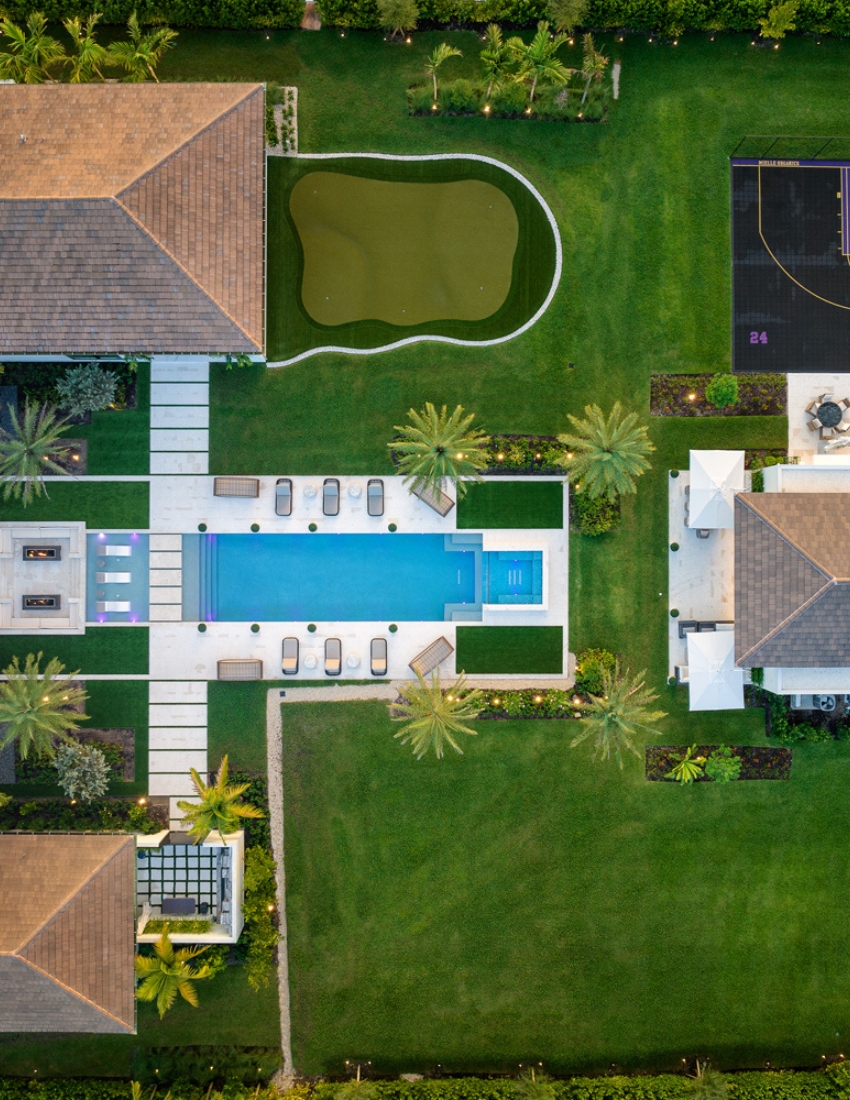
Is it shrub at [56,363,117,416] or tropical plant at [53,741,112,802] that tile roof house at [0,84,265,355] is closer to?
shrub at [56,363,117,416]

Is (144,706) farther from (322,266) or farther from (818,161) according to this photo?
(818,161)

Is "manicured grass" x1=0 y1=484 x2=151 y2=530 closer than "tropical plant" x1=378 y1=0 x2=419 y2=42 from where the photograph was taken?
No

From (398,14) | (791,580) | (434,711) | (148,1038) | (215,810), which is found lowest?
(148,1038)

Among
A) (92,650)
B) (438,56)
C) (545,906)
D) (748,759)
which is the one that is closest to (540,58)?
(438,56)

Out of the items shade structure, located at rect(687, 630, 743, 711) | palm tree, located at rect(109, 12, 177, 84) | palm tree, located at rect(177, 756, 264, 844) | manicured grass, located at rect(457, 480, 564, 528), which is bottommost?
palm tree, located at rect(177, 756, 264, 844)

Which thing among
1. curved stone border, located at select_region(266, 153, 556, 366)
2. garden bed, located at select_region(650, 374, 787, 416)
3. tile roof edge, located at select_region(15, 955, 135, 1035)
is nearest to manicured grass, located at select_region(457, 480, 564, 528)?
garden bed, located at select_region(650, 374, 787, 416)

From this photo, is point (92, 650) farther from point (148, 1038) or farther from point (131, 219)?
point (131, 219)
